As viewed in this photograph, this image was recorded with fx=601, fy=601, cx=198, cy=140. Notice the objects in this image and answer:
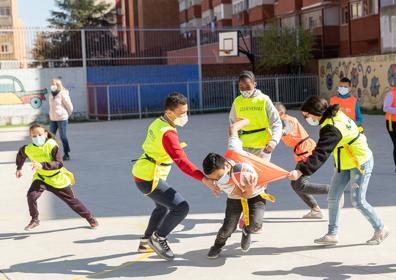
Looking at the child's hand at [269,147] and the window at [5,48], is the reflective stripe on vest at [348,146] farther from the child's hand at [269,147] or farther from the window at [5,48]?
the window at [5,48]

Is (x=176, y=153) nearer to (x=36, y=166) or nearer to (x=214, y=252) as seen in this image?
(x=214, y=252)

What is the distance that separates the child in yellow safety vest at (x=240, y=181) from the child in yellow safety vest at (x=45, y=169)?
2.11 metres

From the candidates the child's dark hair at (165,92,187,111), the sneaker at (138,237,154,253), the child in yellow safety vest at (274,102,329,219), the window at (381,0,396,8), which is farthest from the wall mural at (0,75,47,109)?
the child's dark hair at (165,92,187,111)

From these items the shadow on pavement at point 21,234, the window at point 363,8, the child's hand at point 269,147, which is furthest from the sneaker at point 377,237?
the window at point 363,8

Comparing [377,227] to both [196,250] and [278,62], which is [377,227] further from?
[278,62]

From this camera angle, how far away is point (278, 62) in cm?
3155

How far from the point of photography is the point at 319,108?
5.52m

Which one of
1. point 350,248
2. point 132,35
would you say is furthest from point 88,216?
point 132,35

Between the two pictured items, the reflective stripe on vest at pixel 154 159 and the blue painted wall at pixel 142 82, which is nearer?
the reflective stripe on vest at pixel 154 159

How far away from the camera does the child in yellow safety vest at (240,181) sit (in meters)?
5.08

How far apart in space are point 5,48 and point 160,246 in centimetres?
2606

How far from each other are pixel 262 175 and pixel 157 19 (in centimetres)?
5408

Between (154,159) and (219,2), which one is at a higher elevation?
(219,2)

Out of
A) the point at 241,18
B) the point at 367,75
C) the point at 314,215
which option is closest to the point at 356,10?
the point at 367,75
